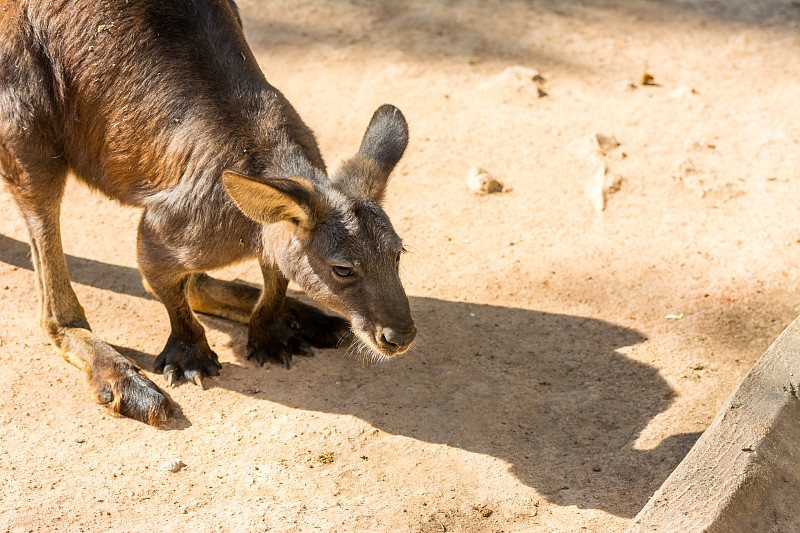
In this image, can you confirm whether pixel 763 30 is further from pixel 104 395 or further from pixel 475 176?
pixel 104 395

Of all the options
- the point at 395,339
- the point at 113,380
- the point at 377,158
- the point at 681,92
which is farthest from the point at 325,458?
the point at 681,92

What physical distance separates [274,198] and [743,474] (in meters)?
2.01

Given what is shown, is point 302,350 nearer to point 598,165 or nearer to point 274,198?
point 274,198

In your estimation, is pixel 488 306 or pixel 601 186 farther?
pixel 601 186

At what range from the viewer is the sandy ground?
3588 mm

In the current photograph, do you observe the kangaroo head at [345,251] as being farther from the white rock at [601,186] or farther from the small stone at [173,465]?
the white rock at [601,186]

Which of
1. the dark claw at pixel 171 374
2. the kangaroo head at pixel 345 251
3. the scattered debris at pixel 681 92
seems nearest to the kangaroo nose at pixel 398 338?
the kangaroo head at pixel 345 251

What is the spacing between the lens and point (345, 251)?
365 centimetres

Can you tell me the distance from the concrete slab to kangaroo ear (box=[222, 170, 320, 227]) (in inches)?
68.7

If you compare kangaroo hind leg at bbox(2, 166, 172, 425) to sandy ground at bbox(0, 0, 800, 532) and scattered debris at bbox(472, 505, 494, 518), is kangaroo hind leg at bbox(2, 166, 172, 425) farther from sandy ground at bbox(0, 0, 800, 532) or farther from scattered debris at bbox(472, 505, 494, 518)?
scattered debris at bbox(472, 505, 494, 518)

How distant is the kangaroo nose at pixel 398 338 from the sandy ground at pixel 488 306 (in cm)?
50

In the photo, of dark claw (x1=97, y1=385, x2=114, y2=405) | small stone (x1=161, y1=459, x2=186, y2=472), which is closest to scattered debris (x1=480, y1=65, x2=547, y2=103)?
dark claw (x1=97, y1=385, x2=114, y2=405)

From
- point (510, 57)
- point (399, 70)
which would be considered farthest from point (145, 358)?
point (510, 57)

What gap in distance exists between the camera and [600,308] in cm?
486
